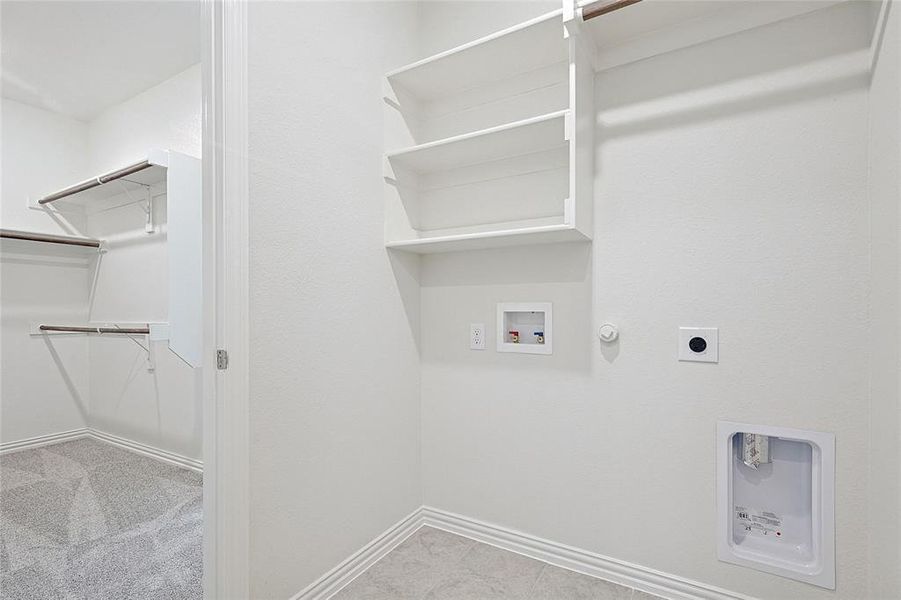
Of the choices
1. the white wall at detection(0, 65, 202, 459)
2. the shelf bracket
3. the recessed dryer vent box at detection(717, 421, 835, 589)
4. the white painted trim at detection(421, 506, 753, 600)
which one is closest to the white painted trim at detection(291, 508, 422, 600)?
the white painted trim at detection(421, 506, 753, 600)

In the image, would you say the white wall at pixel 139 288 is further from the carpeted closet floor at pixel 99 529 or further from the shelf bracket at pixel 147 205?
the carpeted closet floor at pixel 99 529

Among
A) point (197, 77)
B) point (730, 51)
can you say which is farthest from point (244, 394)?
point (197, 77)

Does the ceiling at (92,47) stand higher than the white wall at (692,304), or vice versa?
the ceiling at (92,47)

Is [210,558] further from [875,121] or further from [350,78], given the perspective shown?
[875,121]

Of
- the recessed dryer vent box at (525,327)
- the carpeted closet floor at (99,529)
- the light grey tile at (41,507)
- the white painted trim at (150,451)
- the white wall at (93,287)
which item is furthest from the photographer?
the white wall at (93,287)

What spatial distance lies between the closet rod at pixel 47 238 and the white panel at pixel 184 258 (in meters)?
1.89

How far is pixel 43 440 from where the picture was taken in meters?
3.22

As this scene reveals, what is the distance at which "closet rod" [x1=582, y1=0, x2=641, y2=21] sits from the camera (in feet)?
4.10

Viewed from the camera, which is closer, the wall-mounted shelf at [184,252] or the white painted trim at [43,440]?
the wall-mounted shelf at [184,252]

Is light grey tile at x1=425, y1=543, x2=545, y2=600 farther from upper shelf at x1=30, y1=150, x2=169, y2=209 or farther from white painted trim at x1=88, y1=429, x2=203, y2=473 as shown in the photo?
upper shelf at x1=30, y1=150, x2=169, y2=209

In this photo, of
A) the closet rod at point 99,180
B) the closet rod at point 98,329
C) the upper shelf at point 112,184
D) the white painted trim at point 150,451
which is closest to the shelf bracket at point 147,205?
the upper shelf at point 112,184

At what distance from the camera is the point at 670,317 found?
1445 mm

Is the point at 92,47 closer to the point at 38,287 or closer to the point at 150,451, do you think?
the point at 38,287

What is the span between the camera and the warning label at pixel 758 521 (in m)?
1.34
